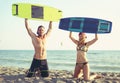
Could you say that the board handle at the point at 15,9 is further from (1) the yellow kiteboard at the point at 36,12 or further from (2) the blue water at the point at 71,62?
(2) the blue water at the point at 71,62

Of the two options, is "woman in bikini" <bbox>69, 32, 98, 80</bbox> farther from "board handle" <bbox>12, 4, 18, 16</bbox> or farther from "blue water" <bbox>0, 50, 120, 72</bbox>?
"blue water" <bbox>0, 50, 120, 72</bbox>

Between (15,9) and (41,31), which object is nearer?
(41,31)

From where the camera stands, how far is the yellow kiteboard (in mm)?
9742

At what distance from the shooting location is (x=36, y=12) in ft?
33.0

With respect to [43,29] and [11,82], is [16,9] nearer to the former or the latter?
[43,29]

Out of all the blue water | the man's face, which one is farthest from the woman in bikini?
the blue water

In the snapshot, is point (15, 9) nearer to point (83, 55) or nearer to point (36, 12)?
point (36, 12)

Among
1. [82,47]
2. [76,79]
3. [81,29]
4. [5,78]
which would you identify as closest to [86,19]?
[81,29]

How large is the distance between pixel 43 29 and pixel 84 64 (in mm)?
1534

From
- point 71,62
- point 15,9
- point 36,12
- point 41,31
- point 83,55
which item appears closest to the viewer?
point 41,31

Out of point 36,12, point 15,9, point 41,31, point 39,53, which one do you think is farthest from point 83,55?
point 15,9

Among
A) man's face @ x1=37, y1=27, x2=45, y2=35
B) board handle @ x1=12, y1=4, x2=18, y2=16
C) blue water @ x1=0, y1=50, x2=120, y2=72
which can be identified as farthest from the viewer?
blue water @ x1=0, y1=50, x2=120, y2=72

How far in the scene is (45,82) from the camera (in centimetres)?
850

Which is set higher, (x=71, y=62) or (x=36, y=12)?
(x=36, y=12)
